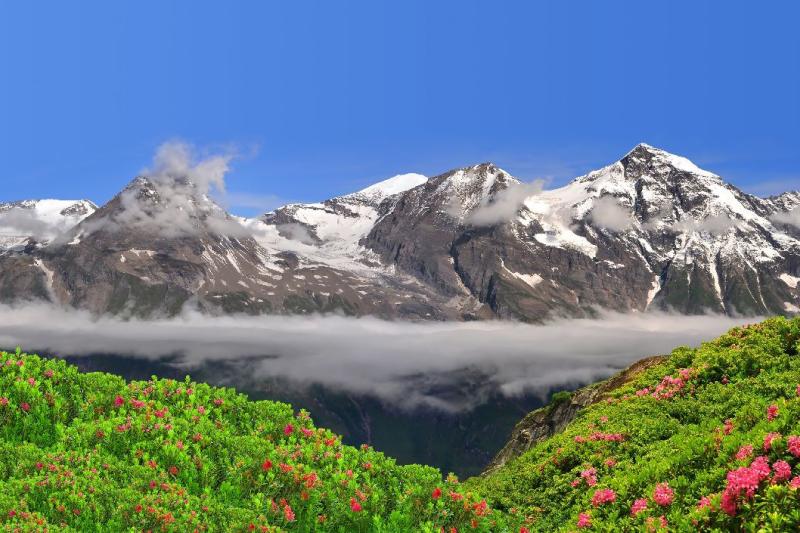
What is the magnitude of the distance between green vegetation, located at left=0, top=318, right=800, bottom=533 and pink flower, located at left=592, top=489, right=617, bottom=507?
5cm

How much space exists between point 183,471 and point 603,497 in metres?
13.5

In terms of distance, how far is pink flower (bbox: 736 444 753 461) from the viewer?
17.2m

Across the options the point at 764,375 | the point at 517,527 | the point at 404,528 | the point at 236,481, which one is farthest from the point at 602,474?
the point at 236,481

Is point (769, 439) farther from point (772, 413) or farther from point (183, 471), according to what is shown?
point (183, 471)

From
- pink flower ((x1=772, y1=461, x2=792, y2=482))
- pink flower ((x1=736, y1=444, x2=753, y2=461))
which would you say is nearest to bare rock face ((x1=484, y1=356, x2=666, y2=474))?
pink flower ((x1=736, y1=444, x2=753, y2=461))

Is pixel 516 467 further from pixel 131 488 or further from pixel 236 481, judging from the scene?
pixel 131 488

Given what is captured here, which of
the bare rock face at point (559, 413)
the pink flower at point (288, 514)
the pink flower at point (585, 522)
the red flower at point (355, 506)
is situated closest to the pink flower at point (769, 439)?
the pink flower at point (585, 522)

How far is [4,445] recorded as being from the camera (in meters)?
22.6

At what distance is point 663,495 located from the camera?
1797 centimetres

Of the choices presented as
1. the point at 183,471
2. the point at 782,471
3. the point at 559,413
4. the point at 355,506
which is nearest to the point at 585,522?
the point at 782,471

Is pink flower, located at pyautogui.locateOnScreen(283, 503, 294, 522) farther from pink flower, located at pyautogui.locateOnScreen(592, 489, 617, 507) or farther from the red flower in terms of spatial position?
pink flower, located at pyautogui.locateOnScreen(592, 489, 617, 507)

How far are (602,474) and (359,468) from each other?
976cm

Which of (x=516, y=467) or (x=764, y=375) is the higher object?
(x=764, y=375)

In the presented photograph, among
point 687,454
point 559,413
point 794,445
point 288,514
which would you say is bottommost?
point 559,413
